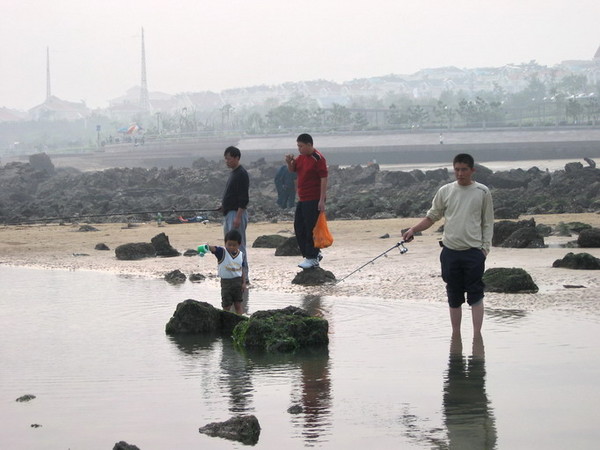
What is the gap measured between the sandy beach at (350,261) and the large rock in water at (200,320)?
2.23 meters

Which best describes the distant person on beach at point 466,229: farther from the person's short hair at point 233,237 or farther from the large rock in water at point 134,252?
the large rock in water at point 134,252

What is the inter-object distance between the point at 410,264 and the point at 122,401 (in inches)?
293

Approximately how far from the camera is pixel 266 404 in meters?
6.43

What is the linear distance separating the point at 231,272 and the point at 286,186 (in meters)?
3.51

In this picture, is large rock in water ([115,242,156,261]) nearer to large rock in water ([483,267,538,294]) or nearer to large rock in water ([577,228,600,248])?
large rock in water ([577,228,600,248])

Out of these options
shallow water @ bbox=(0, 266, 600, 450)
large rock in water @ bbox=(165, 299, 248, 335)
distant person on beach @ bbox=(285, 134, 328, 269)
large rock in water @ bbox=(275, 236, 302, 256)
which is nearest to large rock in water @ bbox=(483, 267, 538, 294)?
shallow water @ bbox=(0, 266, 600, 450)

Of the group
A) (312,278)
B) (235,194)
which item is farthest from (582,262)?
(235,194)

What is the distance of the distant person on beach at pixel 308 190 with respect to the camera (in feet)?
39.2

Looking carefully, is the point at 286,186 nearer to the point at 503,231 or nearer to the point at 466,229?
the point at 503,231

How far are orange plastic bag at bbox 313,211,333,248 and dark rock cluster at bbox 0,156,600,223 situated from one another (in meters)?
7.01

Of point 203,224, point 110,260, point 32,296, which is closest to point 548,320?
point 32,296

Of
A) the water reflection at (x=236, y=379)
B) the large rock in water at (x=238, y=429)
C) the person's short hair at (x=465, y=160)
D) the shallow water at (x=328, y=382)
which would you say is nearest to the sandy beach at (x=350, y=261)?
the shallow water at (x=328, y=382)

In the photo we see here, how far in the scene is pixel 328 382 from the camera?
277 inches

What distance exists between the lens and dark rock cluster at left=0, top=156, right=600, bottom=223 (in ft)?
88.7
